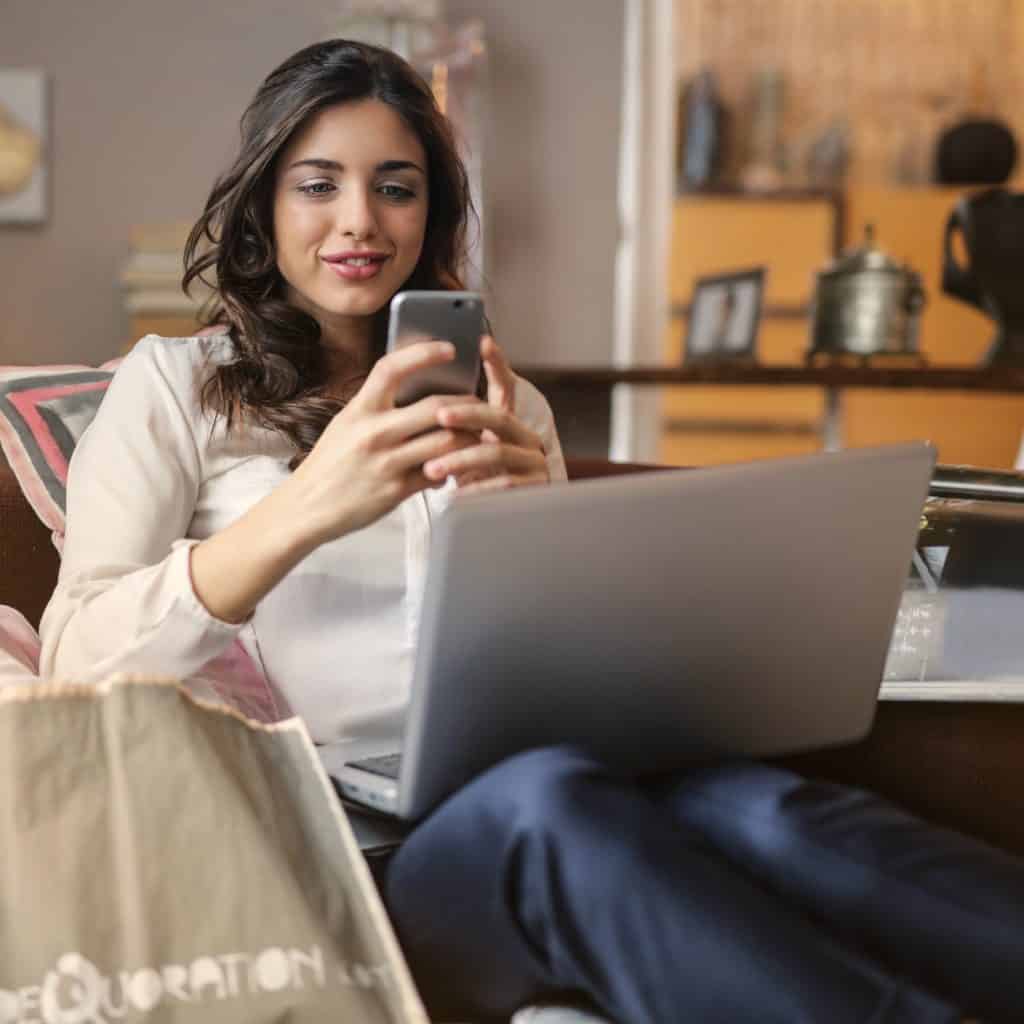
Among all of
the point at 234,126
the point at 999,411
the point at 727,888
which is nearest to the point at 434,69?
the point at 234,126

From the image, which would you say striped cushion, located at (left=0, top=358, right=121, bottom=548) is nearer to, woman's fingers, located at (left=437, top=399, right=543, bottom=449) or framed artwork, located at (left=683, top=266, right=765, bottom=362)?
woman's fingers, located at (left=437, top=399, right=543, bottom=449)

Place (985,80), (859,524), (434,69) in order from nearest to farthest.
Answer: (859,524), (434,69), (985,80)

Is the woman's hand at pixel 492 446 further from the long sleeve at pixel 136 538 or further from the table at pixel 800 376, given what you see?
the table at pixel 800 376

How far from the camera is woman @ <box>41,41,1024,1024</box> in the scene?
904 millimetres

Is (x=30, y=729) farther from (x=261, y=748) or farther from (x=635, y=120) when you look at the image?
(x=635, y=120)

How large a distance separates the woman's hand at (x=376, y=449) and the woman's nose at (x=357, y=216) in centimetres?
36

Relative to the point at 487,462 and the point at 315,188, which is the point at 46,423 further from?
the point at 487,462

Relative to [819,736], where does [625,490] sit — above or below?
above

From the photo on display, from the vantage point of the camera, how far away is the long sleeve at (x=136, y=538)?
114 centimetres

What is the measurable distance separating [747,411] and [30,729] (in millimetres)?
4688

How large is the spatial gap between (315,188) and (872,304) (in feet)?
7.13

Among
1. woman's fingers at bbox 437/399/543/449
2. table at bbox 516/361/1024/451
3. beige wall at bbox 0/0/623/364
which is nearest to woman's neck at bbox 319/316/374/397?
woman's fingers at bbox 437/399/543/449

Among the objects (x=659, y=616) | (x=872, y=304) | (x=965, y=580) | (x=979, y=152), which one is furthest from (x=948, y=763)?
(x=979, y=152)

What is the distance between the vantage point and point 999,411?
5.39 metres
